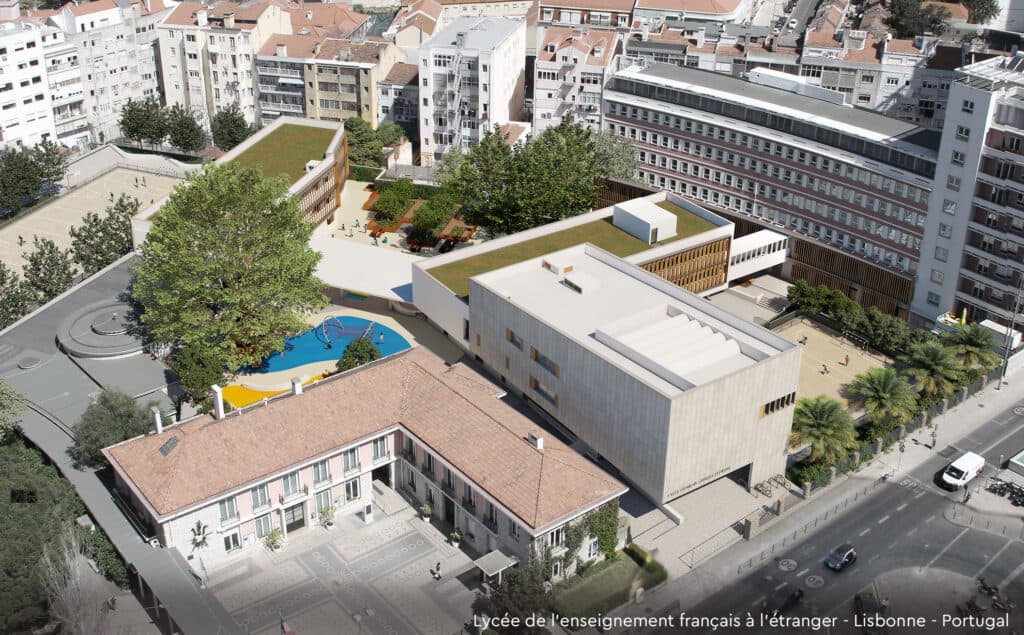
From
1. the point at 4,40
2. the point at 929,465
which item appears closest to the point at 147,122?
the point at 4,40

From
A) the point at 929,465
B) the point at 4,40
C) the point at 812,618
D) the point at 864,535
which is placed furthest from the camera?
the point at 4,40

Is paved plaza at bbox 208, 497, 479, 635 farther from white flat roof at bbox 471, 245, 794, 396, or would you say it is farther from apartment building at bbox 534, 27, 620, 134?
apartment building at bbox 534, 27, 620, 134

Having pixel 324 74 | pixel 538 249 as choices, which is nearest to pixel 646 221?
pixel 538 249

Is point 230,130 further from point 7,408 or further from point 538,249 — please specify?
point 7,408

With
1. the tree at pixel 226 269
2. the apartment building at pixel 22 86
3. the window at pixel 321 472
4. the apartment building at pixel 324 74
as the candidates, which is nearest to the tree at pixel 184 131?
the apartment building at pixel 324 74

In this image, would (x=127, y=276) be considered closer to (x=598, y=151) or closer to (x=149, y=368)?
(x=149, y=368)

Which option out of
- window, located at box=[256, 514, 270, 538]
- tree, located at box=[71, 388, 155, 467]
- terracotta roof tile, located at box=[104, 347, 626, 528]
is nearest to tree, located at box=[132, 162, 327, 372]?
tree, located at box=[71, 388, 155, 467]

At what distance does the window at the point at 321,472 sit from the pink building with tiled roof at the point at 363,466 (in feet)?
0.31

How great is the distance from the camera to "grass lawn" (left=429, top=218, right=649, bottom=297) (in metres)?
90.5

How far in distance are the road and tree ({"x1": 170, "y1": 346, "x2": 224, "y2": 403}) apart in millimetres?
39119

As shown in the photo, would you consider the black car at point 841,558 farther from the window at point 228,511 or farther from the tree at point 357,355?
the window at point 228,511

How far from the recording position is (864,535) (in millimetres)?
71625

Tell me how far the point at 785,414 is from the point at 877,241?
1240 inches

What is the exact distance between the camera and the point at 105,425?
73250 mm
